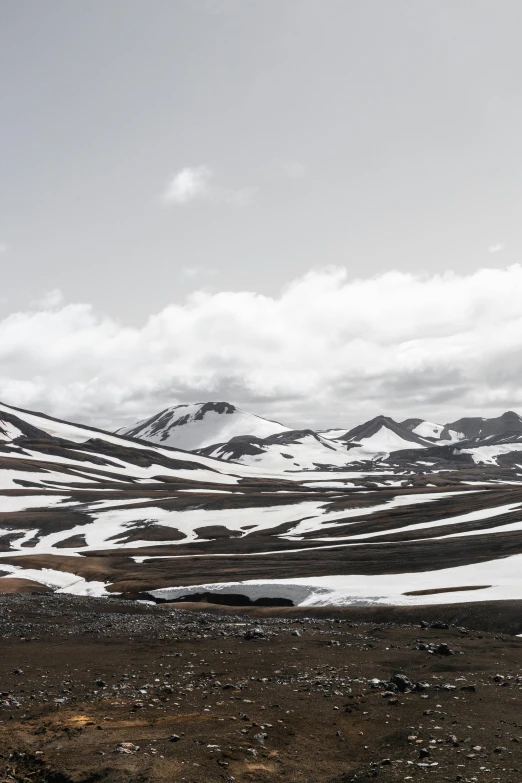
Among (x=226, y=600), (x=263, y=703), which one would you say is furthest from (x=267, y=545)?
(x=263, y=703)

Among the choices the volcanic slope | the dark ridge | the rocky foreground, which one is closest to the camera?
the rocky foreground

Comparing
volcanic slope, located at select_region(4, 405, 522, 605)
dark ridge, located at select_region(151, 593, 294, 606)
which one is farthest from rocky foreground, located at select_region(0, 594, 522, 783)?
volcanic slope, located at select_region(4, 405, 522, 605)

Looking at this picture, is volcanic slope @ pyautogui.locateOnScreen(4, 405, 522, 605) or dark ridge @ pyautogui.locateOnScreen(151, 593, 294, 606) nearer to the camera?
dark ridge @ pyautogui.locateOnScreen(151, 593, 294, 606)

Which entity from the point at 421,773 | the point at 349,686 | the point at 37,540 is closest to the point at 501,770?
the point at 421,773

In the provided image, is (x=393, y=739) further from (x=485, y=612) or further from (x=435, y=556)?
(x=435, y=556)

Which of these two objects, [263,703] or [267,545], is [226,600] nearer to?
[267,545]

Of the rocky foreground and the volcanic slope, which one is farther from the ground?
the rocky foreground

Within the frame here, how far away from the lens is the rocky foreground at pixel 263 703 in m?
15.2

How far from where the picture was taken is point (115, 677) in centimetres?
2686

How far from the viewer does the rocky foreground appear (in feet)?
49.7

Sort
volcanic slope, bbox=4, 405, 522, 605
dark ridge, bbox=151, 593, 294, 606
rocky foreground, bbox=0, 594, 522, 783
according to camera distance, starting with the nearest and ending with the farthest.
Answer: rocky foreground, bbox=0, 594, 522, 783 < dark ridge, bbox=151, 593, 294, 606 < volcanic slope, bbox=4, 405, 522, 605

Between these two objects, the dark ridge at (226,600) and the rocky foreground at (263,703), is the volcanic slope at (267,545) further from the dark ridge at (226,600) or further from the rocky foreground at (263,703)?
the rocky foreground at (263,703)

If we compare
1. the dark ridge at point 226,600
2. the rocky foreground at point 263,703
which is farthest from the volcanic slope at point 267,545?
the rocky foreground at point 263,703

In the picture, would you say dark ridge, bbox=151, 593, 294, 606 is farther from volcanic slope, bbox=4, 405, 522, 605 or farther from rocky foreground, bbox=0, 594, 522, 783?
rocky foreground, bbox=0, 594, 522, 783
